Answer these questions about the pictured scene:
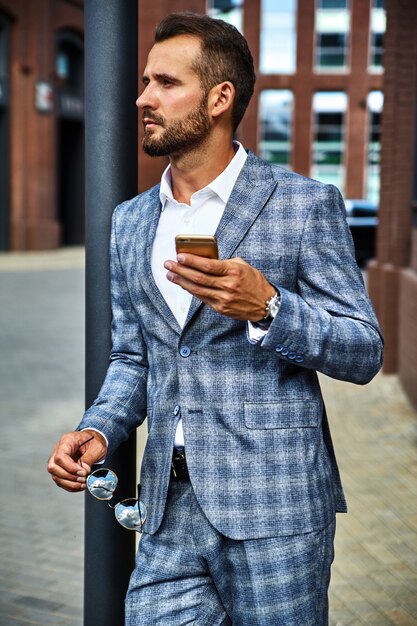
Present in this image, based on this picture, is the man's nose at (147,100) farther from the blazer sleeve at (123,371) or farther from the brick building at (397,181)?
the brick building at (397,181)

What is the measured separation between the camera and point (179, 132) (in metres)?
2.28

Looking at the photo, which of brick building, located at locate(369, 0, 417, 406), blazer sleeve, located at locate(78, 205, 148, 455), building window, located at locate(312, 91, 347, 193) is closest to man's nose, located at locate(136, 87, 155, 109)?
blazer sleeve, located at locate(78, 205, 148, 455)

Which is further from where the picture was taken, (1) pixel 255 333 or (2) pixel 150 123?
(2) pixel 150 123

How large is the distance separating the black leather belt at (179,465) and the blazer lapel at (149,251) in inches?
11.1

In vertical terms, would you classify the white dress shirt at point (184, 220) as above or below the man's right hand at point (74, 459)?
above

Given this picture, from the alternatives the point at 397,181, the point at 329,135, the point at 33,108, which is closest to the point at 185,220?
the point at 397,181

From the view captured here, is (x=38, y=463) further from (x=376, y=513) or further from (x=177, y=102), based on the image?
(x=177, y=102)

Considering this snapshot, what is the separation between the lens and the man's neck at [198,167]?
2.33m

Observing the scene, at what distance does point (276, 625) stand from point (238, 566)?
151mm

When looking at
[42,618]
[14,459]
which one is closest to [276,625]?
[42,618]

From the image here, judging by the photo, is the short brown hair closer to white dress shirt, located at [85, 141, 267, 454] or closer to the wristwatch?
white dress shirt, located at [85, 141, 267, 454]

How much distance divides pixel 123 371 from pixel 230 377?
36cm

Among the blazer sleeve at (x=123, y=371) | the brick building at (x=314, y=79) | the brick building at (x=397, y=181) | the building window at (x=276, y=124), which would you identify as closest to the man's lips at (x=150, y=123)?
the blazer sleeve at (x=123, y=371)

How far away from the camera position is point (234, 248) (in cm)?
224
